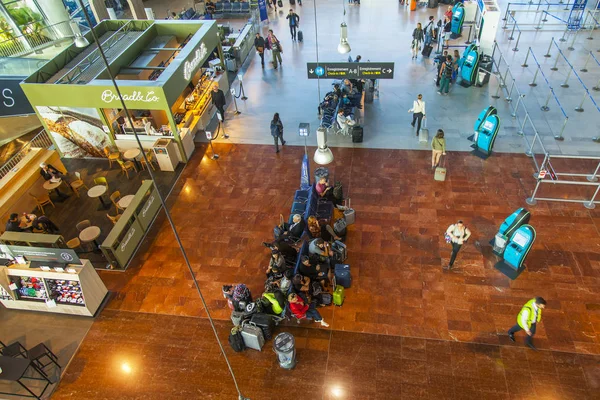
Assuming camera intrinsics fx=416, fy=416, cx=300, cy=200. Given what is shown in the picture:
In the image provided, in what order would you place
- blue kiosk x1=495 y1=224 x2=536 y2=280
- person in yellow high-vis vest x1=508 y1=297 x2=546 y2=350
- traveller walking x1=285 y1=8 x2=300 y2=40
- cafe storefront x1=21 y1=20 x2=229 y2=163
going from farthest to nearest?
traveller walking x1=285 y1=8 x2=300 y2=40 < cafe storefront x1=21 y1=20 x2=229 y2=163 < blue kiosk x1=495 y1=224 x2=536 y2=280 < person in yellow high-vis vest x1=508 y1=297 x2=546 y2=350

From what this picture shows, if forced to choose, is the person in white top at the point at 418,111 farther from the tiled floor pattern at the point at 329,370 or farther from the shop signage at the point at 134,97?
the shop signage at the point at 134,97

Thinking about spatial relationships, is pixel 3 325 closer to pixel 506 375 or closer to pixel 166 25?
A: pixel 506 375

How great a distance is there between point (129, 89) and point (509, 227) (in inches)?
438

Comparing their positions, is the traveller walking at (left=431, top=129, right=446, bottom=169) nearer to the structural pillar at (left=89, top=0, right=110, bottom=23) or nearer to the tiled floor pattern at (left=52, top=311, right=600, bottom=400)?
the tiled floor pattern at (left=52, top=311, right=600, bottom=400)

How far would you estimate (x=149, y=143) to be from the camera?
45.3 feet

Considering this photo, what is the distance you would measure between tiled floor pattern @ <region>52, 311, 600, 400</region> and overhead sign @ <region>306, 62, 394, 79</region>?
26.0ft

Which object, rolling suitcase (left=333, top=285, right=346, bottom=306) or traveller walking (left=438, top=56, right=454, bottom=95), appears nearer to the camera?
rolling suitcase (left=333, top=285, right=346, bottom=306)

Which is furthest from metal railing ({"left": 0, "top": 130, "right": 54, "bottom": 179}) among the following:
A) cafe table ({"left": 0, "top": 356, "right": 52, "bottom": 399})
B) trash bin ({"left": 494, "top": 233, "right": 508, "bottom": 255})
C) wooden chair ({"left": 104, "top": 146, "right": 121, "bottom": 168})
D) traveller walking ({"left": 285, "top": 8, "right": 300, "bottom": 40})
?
trash bin ({"left": 494, "top": 233, "right": 508, "bottom": 255})

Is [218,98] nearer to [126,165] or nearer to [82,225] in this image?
[126,165]

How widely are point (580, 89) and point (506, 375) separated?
12.4 m

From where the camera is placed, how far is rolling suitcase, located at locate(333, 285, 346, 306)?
898 cm

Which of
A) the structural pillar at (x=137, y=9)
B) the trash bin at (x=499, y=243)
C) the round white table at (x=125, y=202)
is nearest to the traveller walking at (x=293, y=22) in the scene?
the structural pillar at (x=137, y=9)

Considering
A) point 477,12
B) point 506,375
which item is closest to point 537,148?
point 506,375

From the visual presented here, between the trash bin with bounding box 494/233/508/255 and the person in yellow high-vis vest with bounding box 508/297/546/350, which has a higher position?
the person in yellow high-vis vest with bounding box 508/297/546/350
